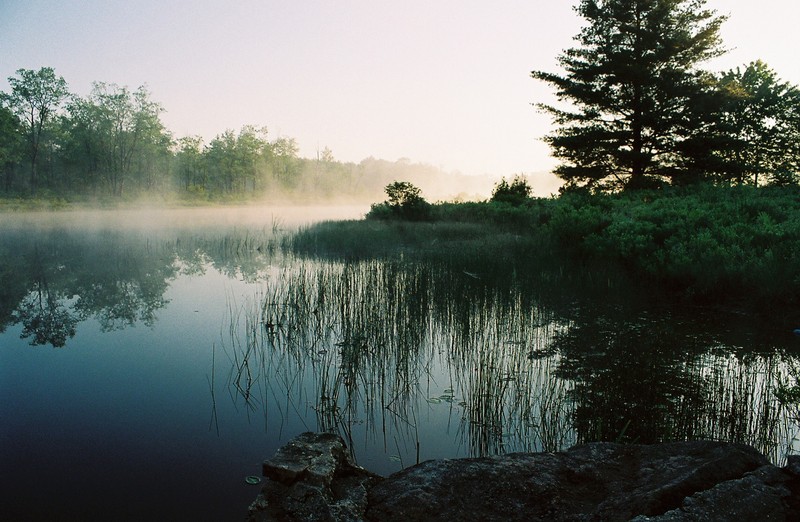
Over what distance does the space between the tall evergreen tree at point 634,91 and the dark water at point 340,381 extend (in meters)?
14.1

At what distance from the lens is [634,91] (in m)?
19.8

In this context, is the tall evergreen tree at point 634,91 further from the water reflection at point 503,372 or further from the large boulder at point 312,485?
the large boulder at point 312,485

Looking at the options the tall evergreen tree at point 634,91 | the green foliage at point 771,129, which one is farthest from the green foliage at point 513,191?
the green foliage at point 771,129

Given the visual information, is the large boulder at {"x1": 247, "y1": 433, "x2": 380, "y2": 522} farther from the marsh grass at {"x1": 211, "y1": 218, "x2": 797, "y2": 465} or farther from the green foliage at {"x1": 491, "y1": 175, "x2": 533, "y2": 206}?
the green foliage at {"x1": 491, "y1": 175, "x2": 533, "y2": 206}

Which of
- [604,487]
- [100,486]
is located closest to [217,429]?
[100,486]

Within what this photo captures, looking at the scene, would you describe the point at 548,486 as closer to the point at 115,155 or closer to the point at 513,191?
the point at 513,191

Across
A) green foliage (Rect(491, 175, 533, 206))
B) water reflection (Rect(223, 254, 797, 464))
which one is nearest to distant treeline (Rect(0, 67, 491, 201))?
green foliage (Rect(491, 175, 533, 206))

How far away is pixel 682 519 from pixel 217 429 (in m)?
3.32

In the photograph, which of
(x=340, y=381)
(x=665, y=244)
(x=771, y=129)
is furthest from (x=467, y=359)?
(x=771, y=129)

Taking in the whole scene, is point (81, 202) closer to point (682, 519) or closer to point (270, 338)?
point (270, 338)

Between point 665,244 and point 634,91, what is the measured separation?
13211mm

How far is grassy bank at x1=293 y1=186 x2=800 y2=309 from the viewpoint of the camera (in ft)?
24.9

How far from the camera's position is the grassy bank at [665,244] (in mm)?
7582

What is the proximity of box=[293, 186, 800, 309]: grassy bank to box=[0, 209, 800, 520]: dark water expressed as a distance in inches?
37.7
